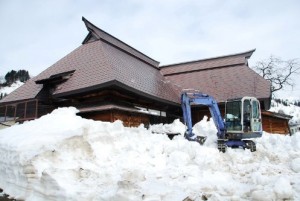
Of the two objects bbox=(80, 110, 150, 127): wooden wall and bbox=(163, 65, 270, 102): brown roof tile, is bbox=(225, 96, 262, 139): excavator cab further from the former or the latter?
bbox=(163, 65, 270, 102): brown roof tile

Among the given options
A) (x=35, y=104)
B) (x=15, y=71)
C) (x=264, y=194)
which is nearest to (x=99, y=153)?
(x=264, y=194)

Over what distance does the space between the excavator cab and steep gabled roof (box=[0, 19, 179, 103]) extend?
4847 mm

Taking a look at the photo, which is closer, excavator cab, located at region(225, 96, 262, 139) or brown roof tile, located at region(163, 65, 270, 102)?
excavator cab, located at region(225, 96, 262, 139)

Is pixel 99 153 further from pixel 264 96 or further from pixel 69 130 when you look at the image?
pixel 264 96

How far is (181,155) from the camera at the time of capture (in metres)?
8.24

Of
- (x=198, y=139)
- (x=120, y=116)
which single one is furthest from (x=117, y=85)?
(x=198, y=139)

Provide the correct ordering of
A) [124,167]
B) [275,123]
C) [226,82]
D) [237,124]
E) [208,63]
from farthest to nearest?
[208,63]
[226,82]
[275,123]
[237,124]
[124,167]

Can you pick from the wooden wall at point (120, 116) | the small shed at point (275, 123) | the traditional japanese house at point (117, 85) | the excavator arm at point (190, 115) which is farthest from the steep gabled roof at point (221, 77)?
the excavator arm at point (190, 115)

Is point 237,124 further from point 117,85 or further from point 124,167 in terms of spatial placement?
point 124,167

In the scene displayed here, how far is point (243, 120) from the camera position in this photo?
437 inches

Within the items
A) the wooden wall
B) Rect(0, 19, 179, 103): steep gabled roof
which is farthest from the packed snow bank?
Rect(0, 19, 179, 103): steep gabled roof

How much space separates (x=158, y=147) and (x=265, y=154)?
12.2 ft

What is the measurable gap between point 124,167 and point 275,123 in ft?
49.0

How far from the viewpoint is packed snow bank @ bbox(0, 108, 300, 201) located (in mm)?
5402
